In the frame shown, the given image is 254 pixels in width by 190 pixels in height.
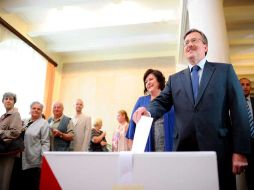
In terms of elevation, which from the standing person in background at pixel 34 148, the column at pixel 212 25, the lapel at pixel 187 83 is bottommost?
the standing person in background at pixel 34 148

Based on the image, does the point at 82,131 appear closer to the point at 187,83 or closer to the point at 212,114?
the point at 187,83

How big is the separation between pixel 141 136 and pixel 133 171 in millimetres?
160

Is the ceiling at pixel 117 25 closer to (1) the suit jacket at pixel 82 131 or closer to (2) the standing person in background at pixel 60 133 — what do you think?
(1) the suit jacket at pixel 82 131

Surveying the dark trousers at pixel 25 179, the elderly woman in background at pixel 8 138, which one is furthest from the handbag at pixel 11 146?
the dark trousers at pixel 25 179

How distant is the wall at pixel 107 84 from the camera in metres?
6.00

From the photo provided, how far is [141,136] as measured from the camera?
79 centimetres

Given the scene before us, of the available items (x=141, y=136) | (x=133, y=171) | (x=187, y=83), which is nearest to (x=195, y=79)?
(x=187, y=83)

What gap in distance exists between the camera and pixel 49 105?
5.63 metres

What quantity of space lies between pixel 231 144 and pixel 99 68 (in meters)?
5.44

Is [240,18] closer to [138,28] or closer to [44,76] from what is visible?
[138,28]

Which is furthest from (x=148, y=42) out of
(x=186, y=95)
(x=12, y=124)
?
(x=186, y=95)

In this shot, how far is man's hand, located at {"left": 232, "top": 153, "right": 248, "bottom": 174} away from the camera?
1.07 metres

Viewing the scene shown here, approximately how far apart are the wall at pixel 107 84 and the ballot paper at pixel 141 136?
201 inches

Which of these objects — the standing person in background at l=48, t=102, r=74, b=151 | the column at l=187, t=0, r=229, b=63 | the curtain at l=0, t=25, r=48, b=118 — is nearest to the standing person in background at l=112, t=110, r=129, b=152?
the standing person in background at l=48, t=102, r=74, b=151
